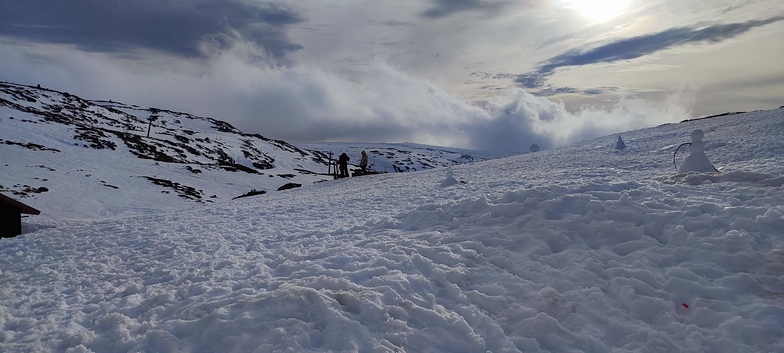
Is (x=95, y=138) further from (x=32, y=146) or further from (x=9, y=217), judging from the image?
(x=9, y=217)

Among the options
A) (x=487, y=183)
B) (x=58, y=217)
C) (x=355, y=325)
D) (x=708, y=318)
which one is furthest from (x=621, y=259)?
(x=58, y=217)

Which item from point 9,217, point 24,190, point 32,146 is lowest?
point 24,190

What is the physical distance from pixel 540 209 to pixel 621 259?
2.83 meters

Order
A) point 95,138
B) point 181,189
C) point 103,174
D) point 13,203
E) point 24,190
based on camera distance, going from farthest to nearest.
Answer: point 95,138
point 181,189
point 103,174
point 24,190
point 13,203

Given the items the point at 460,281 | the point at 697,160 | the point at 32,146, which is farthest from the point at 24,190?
the point at 697,160

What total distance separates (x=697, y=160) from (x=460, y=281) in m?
10.8

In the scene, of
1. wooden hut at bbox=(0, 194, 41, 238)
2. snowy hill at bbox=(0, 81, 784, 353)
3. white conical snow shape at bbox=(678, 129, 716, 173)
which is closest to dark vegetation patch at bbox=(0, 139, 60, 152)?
wooden hut at bbox=(0, 194, 41, 238)

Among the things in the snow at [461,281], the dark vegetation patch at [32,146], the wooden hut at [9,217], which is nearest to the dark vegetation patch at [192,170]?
the dark vegetation patch at [32,146]

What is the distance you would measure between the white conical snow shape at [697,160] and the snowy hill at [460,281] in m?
1.44

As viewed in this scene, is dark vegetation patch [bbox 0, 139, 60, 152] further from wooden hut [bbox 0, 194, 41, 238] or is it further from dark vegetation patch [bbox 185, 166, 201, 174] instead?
wooden hut [bbox 0, 194, 41, 238]

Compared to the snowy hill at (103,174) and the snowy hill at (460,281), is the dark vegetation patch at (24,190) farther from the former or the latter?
the snowy hill at (460,281)

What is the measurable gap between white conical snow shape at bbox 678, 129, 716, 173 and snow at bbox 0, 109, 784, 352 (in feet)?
4.51

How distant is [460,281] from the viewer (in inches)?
308

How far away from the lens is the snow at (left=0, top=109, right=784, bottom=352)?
20.0 ft
